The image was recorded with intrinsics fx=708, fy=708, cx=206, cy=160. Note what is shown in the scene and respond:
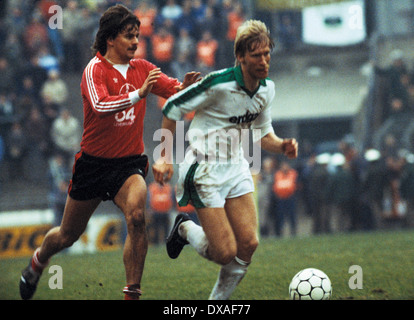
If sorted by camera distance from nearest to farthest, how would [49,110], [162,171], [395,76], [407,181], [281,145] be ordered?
[162,171], [281,145], [407,181], [395,76], [49,110]

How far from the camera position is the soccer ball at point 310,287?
579 cm

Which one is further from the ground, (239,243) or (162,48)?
(162,48)

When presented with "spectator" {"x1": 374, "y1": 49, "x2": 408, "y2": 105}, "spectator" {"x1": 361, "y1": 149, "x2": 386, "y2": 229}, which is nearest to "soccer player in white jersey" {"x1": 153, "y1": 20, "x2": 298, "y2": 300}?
"spectator" {"x1": 361, "y1": 149, "x2": 386, "y2": 229}

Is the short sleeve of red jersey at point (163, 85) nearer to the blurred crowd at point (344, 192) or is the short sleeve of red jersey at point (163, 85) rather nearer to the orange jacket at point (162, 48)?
the blurred crowd at point (344, 192)

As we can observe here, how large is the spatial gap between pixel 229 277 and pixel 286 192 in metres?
9.78

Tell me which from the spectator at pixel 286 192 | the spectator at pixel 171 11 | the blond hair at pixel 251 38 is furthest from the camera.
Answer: the spectator at pixel 171 11

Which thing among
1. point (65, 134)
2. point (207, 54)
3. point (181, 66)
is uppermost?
point (207, 54)

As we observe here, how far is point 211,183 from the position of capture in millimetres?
5305

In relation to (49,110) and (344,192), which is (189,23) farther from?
(344,192)

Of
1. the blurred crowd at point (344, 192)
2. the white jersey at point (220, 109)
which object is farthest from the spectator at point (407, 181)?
the white jersey at point (220, 109)

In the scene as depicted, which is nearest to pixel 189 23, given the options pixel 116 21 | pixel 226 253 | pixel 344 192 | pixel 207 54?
pixel 207 54

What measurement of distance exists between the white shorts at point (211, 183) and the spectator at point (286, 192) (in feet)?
31.5
